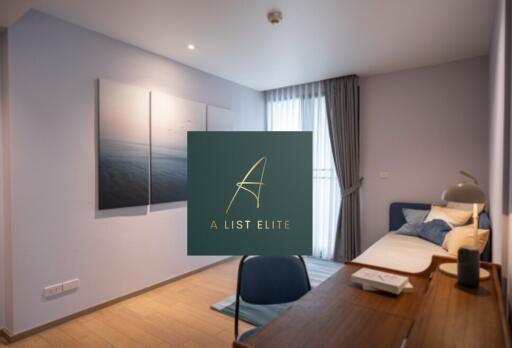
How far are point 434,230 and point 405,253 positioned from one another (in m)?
0.58

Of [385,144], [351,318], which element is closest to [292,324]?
[351,318]

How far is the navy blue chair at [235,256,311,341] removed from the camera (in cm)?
181

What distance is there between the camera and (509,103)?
157 centimetres

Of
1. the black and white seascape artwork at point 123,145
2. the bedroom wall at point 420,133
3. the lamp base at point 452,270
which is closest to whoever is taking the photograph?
the lamp base at point 452,270

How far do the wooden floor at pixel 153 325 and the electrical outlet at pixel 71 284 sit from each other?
278mm

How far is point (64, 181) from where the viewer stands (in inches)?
99.9

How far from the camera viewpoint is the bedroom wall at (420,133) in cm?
336

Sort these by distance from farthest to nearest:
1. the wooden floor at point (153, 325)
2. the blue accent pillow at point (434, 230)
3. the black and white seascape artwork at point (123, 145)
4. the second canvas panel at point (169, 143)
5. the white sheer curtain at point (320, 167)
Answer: the white sheer curtain at point (320, 167) → the second canvas panel at point (169, 143) → the blue accent pillow at point (434, 230) → the black and white seascape artwork at point (123, 145) → the wooden floor at point (153, 325)

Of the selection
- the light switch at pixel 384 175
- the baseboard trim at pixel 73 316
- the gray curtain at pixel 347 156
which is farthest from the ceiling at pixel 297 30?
the baseboard trim at pixel 73 316

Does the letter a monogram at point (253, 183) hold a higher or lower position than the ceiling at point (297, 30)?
lower

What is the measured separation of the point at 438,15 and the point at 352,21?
685 mm

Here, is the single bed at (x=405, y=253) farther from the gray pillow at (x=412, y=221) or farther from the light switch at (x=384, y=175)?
the light switch at (x=384, y=175)

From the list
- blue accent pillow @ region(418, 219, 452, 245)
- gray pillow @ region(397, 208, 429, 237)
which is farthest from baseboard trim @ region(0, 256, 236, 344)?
blue accent pillow @ region(418, 219, 452, 245)

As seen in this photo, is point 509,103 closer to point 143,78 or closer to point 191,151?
point 191,151
